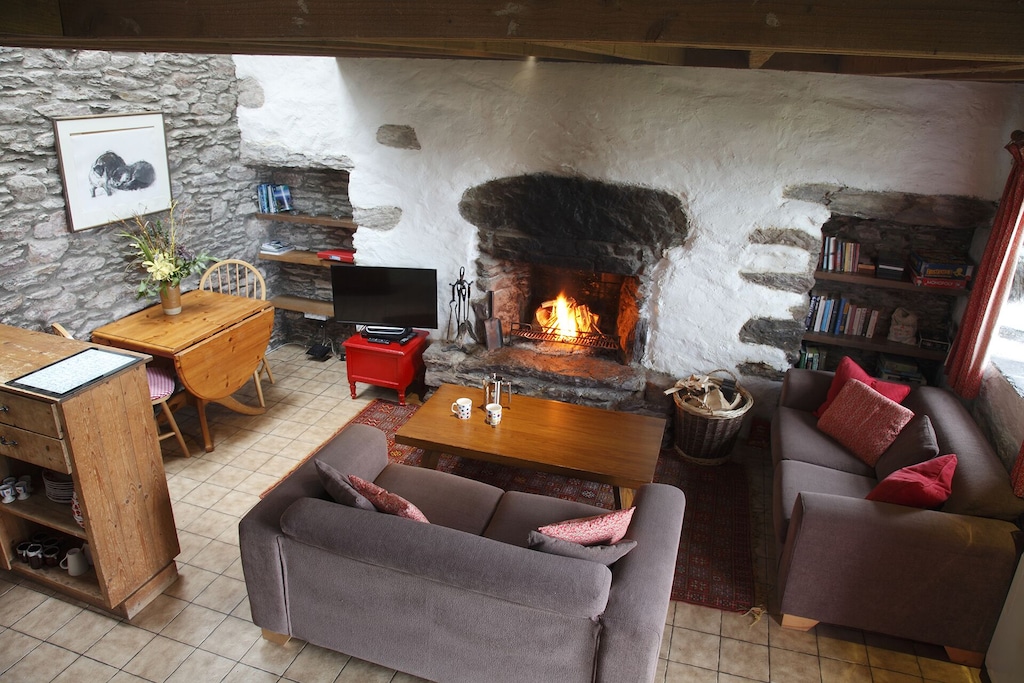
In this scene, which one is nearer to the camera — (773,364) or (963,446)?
(963,446)

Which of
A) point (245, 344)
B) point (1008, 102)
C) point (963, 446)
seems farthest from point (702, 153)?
point (245, 344)

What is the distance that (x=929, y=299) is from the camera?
13.2 feet

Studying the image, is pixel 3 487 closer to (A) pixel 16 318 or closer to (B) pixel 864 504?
(A) pixel 16 318

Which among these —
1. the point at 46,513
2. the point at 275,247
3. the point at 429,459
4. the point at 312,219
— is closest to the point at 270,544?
the point at 46,513

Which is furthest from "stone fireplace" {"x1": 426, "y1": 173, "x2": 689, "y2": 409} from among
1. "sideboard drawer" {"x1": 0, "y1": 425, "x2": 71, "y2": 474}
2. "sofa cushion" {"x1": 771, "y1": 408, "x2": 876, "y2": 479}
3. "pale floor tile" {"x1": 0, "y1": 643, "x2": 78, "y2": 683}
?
"pale floor tile" {"x1": 0, "y1": 643, "x2": 78, "y2": 683}

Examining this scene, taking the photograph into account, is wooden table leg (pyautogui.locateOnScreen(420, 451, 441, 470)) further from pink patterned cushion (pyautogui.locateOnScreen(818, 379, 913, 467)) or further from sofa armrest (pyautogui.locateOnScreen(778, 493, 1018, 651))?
pink patterned cushion (pyautogui.locateOnScreen(818, 379, 913, 467))

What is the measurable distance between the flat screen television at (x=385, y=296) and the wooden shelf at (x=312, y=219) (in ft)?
1.45

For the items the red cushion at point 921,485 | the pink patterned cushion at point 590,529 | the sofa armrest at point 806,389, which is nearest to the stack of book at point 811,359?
the sofa armrest at point 806,389

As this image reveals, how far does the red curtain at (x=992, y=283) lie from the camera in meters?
3.15

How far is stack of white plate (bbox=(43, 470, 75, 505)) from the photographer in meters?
2.77

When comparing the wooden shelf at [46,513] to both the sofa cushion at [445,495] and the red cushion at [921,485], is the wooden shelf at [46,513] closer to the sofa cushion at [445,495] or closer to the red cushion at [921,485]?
the sofa cushion at [445,495]

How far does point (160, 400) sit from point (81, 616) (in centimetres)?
122

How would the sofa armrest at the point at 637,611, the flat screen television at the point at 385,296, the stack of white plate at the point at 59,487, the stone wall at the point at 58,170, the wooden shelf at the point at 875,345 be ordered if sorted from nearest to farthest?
the sofa armrest at the point at 637,611, the stack of white plate at the point at 59,487, the stone wall at the point at 58,170, the wooden shelf at the point at 875,345, the flat screen television at the point at 385,296

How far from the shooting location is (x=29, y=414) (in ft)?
8.12
